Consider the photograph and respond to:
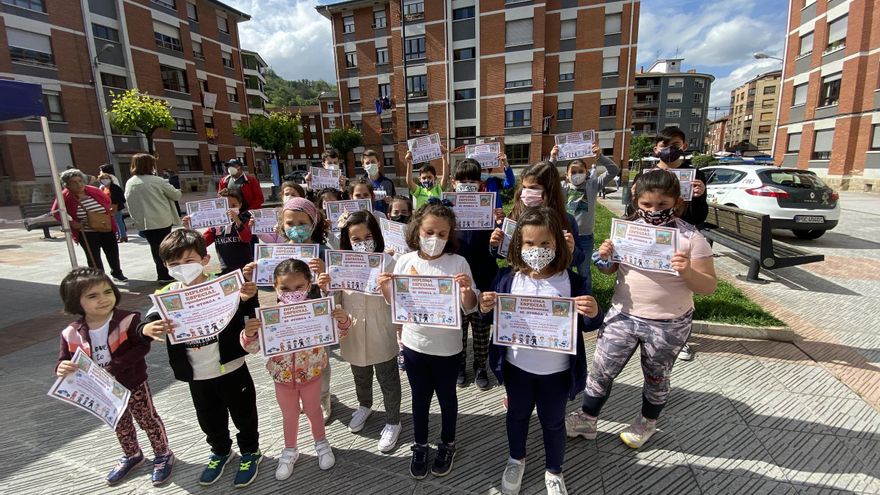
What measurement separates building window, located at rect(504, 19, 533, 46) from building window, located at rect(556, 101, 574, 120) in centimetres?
505

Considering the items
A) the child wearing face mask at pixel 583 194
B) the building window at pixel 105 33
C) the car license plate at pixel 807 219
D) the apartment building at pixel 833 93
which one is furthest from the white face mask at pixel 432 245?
the building window at pixel 105 33

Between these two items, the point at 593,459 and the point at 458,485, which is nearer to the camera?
the point at 458,485

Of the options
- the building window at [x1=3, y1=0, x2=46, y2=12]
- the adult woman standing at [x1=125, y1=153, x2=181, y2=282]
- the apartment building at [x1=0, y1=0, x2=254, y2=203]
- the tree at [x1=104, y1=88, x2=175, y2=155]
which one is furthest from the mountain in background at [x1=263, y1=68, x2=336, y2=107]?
the adult woman standing at [x1=125, y1=153, x2=181, y2=282]

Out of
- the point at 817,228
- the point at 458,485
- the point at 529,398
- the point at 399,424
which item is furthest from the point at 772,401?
the point at 817,228

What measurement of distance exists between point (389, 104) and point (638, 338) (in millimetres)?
32674

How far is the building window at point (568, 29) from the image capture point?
91.7 ft

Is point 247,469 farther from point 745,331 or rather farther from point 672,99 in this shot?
point 672,99

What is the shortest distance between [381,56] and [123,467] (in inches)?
1413

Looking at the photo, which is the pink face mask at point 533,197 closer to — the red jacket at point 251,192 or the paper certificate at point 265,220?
the paper certificate at point 265,220

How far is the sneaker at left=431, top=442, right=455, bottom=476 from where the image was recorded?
261cm

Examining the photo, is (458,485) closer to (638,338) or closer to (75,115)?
(638,338)

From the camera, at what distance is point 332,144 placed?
33844 mm

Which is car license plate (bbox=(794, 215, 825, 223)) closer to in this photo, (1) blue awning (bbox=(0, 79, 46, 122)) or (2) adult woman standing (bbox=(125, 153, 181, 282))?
(2) adult woman standing (bbox=(125, 153, 181, 282))

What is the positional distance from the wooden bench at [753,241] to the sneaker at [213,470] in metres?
6.97
